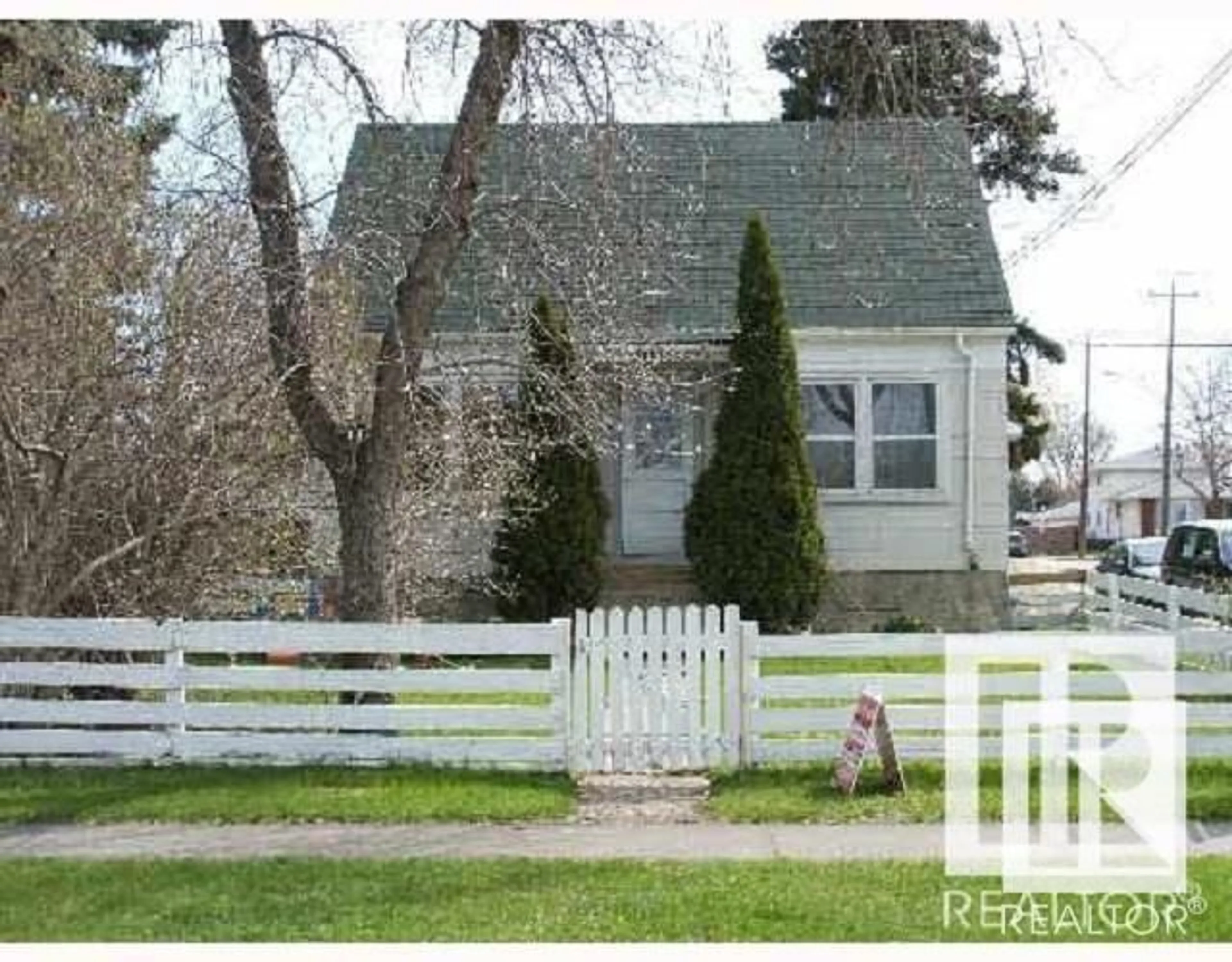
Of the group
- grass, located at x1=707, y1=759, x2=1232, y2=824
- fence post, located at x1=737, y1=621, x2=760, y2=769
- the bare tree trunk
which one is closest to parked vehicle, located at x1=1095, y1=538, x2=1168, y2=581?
grass, located at x1=707, y1=759, x2=1232, y2=824

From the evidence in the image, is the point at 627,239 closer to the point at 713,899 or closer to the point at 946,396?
the point at 713,899

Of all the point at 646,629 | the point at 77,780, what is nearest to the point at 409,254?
the point at 646,629

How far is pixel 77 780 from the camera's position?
10539mm

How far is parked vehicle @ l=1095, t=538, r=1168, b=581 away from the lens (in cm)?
3453

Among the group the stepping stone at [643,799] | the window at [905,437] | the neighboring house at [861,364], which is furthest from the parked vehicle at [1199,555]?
the stepping stone at [643,799]

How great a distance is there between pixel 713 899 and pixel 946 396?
14.0 m

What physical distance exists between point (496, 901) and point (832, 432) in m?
13.9

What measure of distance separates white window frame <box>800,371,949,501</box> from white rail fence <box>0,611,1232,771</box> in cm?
938

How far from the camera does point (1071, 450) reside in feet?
331

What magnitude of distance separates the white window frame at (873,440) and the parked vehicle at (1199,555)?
4926 mm

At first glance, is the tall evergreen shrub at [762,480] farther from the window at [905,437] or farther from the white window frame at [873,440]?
the window at [905,437]

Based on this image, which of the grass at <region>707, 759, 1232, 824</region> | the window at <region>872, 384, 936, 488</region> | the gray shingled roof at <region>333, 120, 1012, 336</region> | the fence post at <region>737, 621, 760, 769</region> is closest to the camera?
the grass at <region>707, 759, 1232, 824</region>

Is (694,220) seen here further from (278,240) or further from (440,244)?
(278,240)

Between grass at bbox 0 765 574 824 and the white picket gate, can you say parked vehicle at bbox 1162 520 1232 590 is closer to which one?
the white picket gate
